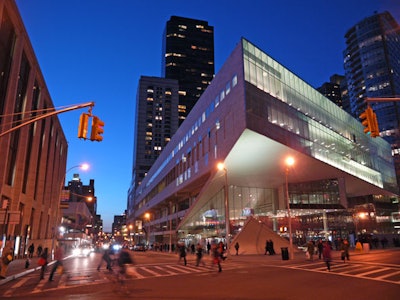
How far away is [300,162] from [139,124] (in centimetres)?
13402

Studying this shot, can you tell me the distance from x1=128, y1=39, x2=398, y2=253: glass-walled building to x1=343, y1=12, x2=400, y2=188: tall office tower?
61.5 metres

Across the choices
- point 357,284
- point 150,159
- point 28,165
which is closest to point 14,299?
point 357,284

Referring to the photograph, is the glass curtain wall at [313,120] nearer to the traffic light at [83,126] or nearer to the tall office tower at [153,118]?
the traffic light at [83,126]

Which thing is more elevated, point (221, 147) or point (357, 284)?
point (221, 147)

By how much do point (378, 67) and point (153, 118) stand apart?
108089 mm

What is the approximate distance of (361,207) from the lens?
55.3 meters

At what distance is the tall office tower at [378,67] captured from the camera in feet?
390

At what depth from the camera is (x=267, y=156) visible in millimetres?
41500

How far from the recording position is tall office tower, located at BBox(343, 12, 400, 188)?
11894 centimetres

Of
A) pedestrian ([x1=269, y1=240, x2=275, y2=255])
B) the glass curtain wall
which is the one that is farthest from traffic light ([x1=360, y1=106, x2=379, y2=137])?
the glass curtain wall

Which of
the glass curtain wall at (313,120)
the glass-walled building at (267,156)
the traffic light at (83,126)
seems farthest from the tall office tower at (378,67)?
the traffic light at (83,126)

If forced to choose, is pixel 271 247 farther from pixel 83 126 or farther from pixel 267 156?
pixel 83 126

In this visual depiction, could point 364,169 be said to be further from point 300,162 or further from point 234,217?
point 234,217

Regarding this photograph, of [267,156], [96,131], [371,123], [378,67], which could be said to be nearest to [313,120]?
[267,156]
